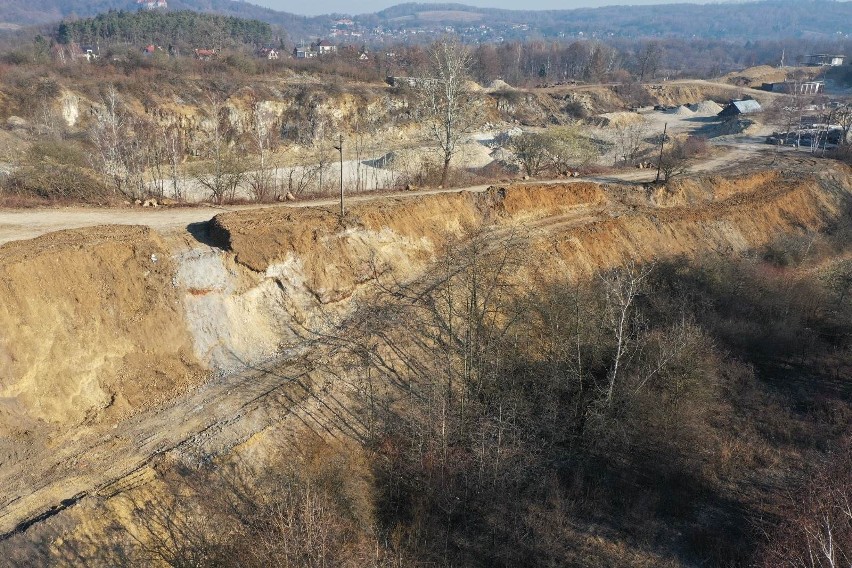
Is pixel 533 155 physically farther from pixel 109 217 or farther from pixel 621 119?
pixel 621 119

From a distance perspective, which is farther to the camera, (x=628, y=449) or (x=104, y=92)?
(x=104, y=92)

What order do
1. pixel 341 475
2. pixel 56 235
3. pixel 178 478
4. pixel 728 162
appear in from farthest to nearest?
pixel 728 162 < pixel 56 235 < pixel 341 475 < pixel 178 478

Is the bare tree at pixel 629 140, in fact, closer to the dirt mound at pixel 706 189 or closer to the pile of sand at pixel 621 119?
the pile of sand at pixel 621 119

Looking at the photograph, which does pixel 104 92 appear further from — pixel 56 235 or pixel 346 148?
pixel 56 235

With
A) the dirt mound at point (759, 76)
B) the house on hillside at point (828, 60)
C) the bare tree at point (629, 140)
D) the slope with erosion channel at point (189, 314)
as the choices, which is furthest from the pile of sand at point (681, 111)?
the house on hillside at point (828, 60)

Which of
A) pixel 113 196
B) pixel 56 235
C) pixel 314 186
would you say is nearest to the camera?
pixel 56 235

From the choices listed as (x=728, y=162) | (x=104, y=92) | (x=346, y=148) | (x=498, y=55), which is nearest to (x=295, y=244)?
(x=728, y=162)

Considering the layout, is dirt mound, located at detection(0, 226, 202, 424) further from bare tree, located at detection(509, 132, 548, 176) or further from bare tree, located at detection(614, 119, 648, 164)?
bare tree, located at detection(614, 119, 648, 164)
